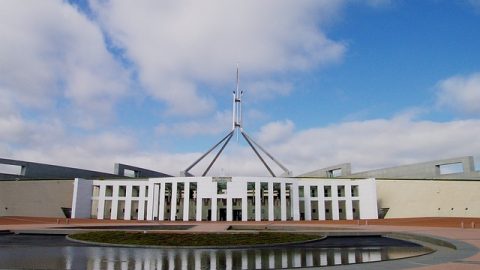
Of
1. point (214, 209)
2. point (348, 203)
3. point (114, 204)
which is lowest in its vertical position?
point (214, 209)

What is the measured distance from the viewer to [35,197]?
165 feet

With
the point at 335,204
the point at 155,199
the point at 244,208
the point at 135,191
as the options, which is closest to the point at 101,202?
the point at 135,191

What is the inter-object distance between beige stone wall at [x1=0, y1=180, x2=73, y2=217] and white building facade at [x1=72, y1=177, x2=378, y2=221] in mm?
4442

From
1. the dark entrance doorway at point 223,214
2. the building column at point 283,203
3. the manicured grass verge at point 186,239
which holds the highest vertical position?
the building column at point 283,203

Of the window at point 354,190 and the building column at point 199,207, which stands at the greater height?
the window at point 354,190

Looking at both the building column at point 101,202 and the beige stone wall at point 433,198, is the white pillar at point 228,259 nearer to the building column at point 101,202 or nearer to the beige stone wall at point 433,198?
the building column at point 101,202

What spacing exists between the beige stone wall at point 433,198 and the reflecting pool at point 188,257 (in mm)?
34934

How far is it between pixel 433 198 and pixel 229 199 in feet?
81.3

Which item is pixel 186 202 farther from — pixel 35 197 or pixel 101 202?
pixel 35 197

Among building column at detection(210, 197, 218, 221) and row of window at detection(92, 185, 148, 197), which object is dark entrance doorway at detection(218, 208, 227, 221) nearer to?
building column at detection(210, 197, 218, 221)

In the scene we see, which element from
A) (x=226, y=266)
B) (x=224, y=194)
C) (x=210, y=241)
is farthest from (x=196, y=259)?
(x=224, y=194)

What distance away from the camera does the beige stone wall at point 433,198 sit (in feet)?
147

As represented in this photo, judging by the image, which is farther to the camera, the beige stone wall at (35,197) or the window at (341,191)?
the beige stone wall at (35,197)

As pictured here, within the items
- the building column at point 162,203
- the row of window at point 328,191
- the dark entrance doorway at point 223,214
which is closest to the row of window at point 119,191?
the building column at point 162,203
